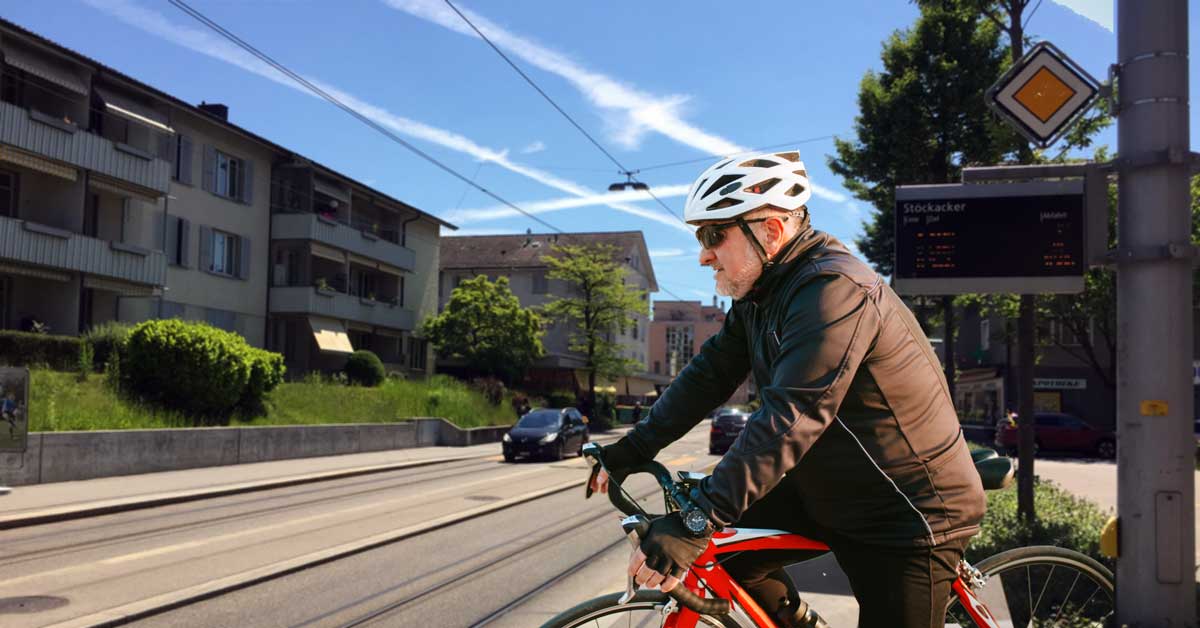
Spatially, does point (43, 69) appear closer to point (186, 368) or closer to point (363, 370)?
point (186, 368)

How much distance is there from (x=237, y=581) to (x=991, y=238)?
6495 millimetres

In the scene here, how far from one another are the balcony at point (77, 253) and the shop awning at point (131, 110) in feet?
12.5

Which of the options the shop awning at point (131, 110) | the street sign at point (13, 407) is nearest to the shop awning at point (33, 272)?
the shop awning at point (131, 110)

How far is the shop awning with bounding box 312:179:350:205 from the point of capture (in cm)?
3862

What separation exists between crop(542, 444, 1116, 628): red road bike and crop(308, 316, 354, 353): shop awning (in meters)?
35.6

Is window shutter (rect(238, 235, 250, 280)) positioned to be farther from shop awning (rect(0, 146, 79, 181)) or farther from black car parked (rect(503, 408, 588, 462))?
black car parked (rect(503, 408, 588, 462))

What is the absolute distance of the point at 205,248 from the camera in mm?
32594

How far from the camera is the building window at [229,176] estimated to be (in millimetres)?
33688

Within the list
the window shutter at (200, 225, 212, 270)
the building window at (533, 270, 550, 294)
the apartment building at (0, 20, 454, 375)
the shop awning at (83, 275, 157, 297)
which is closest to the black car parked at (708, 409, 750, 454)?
the apartment building at (0, 20, 454, 375)

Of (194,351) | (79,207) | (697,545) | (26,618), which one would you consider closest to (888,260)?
(194,351)

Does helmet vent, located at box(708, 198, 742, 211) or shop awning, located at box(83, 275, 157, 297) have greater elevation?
shop awning, located at box(83, 275, 157, 297)

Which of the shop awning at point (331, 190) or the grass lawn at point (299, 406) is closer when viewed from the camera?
the grass lawn at point (299, 406)

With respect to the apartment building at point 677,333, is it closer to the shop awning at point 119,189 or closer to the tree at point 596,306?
the tree at point 596,306

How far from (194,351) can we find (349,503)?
8526mm
